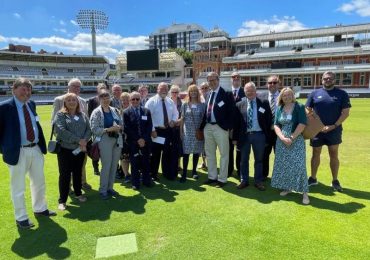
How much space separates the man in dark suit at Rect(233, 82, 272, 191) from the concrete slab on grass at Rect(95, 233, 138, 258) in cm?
273

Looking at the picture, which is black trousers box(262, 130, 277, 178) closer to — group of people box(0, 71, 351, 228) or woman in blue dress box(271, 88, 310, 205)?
group of people box(0, 71, 351, 228)

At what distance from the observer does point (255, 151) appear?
5.80m

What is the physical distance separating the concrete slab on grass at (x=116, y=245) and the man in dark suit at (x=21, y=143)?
4.25 ft

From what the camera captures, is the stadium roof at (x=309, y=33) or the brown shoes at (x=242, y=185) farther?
the stadium roof at (x=309, y=33)

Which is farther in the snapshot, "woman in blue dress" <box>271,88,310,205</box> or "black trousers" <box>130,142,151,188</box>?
"black trousers" <box>130,142,151,188</box>

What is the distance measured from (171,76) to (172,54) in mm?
5208

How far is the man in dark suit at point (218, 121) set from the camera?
19.4 ft

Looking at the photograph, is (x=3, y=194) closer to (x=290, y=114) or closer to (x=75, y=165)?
(x=75, y=165)

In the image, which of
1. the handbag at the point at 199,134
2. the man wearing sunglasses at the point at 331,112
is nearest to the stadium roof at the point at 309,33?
the man wearing sunglasses at the point at 331,112

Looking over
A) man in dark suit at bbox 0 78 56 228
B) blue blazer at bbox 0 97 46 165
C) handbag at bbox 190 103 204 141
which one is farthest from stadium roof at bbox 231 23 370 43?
blue blazer at bbox 0 97 46 165

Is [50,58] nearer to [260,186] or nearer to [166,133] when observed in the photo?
[166,133]

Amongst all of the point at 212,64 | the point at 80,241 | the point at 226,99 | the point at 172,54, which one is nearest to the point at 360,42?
the point at 212,64

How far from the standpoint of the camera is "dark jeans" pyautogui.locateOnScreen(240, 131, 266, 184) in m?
5.75

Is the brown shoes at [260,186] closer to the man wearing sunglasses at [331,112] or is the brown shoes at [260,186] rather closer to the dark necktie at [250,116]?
the dark necktie at [250,116]
